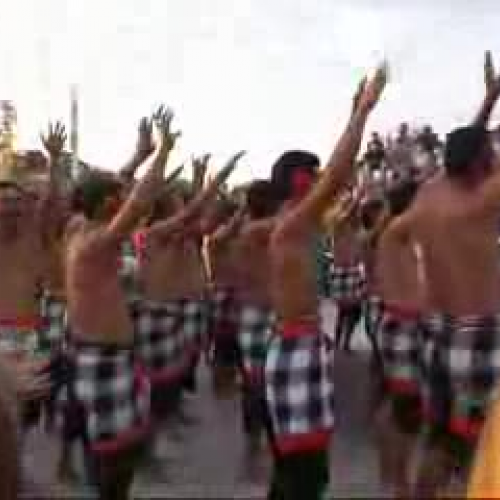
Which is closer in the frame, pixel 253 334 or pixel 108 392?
pixel 108 392

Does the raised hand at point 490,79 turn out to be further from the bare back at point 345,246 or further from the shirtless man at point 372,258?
the bare back at point 345,246

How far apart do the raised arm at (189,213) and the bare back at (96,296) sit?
120 inches

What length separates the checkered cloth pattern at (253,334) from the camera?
285 inches

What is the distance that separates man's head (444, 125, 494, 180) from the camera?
16.6 feet

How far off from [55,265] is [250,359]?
1340mm

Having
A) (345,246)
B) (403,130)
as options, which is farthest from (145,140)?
(403,130)

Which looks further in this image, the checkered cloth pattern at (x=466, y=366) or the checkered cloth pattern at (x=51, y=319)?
the checkered cloth pattern at (x=51, y=319)

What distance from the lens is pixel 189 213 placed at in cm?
837

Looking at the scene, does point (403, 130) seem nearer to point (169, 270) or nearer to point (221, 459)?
point (169, 270)

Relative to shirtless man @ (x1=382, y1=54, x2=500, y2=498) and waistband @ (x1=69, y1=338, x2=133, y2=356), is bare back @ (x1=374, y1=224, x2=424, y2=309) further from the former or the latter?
waistband @ (x1=69, y1=338, x2=133, y2=356)

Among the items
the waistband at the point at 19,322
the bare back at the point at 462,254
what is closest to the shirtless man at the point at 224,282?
the waistband at the point at 19,322

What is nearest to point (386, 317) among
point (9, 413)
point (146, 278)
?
point (146, 278)

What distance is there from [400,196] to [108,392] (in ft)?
10.1

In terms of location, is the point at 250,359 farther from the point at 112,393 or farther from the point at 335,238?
the point at 335,238
